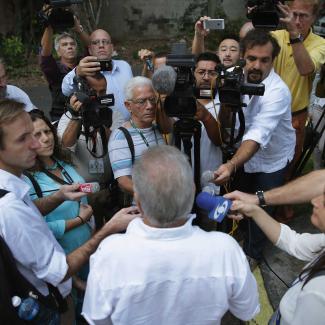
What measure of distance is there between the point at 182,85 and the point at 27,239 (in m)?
1.18

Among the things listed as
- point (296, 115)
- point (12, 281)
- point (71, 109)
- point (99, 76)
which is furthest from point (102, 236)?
point (296, 115)

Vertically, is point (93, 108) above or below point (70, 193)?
above

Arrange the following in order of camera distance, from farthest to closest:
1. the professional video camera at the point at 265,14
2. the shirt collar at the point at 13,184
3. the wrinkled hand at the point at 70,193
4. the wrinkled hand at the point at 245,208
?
the professional video camera at the point at 265,14 → the wrinkled hand at the point at 70,193 → the wrinkled hand at the point at 245,208 → the shirt collar at the point at 13,184

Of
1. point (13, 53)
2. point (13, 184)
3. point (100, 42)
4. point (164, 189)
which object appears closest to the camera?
point (164, 189)

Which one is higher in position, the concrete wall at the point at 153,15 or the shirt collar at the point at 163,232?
the concrete wall at the point at 153,15

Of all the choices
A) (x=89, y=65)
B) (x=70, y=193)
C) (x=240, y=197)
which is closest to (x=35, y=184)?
(x=70, y=193)

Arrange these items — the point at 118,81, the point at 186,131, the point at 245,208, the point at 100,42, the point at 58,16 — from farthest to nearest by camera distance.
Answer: the point at 100,42, the point at 118,81, the point at 58,16, the point at 186,131, the point at 245,208

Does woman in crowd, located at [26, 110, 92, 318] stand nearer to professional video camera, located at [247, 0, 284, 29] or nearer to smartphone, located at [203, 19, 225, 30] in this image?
smartphone, located at [203, 19, 225, 30]

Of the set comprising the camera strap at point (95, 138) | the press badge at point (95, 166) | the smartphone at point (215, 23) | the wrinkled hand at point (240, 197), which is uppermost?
the smartphone at point (215, 23)

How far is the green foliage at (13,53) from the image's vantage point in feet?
30.3

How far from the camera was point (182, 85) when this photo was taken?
216cm

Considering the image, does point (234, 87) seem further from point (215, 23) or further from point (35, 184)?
point (35, 184)

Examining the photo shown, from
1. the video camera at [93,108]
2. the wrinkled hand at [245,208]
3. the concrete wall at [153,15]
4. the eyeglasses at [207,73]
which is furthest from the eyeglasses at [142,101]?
the concrete wall at [153,15]

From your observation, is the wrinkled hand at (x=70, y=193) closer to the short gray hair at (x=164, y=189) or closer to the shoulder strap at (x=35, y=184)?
the shoulder strap at (x=35, y=184)
